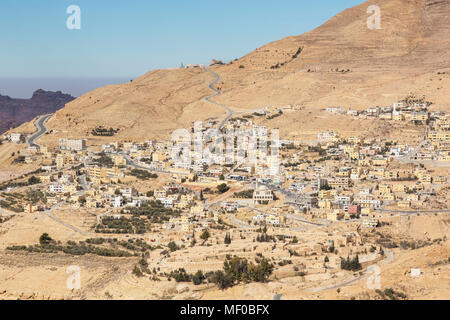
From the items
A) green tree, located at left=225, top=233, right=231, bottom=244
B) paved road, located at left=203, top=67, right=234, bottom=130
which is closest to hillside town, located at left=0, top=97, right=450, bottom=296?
green tree, located at left=225, top=233, right=231, bottom=244

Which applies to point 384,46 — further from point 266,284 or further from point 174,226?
point 266,284

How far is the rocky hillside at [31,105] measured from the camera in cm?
11050

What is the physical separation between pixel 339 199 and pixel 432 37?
48.5m

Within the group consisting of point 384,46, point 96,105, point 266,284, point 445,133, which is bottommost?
point 266,284

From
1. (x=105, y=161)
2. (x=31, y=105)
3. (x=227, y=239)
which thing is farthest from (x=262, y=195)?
(x=31, y=105)

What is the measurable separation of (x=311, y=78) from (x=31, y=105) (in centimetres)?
7266

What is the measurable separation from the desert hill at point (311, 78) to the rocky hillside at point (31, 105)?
4133 centimetres

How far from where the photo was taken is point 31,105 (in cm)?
11900

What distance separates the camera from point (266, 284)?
19859 mm

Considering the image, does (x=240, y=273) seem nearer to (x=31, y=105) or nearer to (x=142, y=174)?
(x=142, y=174)

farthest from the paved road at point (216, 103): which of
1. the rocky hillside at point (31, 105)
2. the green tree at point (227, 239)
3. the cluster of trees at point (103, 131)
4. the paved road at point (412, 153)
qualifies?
the rocky hillside at point (31, 105)

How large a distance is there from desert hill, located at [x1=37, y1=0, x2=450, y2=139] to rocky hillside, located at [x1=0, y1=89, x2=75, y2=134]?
41335 mm

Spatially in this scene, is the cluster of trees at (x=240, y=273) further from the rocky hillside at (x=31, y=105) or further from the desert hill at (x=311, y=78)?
the rocky hillside at (x=31, y=105)

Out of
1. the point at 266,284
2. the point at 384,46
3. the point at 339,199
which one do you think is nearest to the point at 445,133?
the point at 339,199
